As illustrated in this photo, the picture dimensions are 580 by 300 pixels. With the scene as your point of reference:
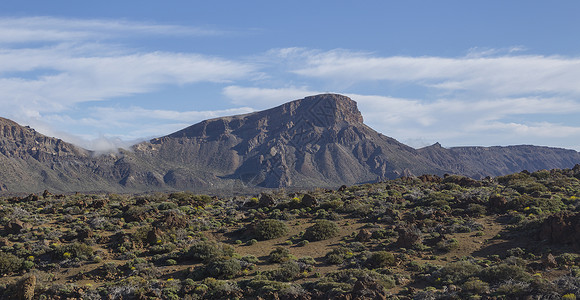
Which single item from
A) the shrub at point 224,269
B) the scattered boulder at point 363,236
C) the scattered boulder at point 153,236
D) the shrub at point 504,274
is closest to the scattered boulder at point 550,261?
the shrub at point 504,274

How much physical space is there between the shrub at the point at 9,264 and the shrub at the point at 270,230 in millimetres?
13785

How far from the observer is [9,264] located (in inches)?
927

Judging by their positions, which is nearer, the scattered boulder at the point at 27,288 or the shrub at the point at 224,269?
the scattered boulder at the point at 27,288

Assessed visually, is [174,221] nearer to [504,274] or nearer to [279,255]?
[279,255]

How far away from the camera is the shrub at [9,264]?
920 inches

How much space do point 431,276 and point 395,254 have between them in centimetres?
377

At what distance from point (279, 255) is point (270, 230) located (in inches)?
206

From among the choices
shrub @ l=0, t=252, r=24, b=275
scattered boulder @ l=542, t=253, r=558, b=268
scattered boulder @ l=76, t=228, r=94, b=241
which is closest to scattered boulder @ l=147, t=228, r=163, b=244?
scattered boulder @ l=76, t=228, r=94, b=241

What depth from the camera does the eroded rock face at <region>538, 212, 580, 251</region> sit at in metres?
25.0

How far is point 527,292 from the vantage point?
18.6 m

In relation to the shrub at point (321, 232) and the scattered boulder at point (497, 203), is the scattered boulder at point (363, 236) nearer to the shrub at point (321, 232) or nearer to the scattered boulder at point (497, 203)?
the shrub at point (321, 232)

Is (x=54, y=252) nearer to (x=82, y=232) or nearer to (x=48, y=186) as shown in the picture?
(x=82, y=232)

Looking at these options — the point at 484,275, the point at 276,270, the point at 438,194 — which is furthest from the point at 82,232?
the point at 438,194

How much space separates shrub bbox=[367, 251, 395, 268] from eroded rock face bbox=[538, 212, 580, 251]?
951cm
